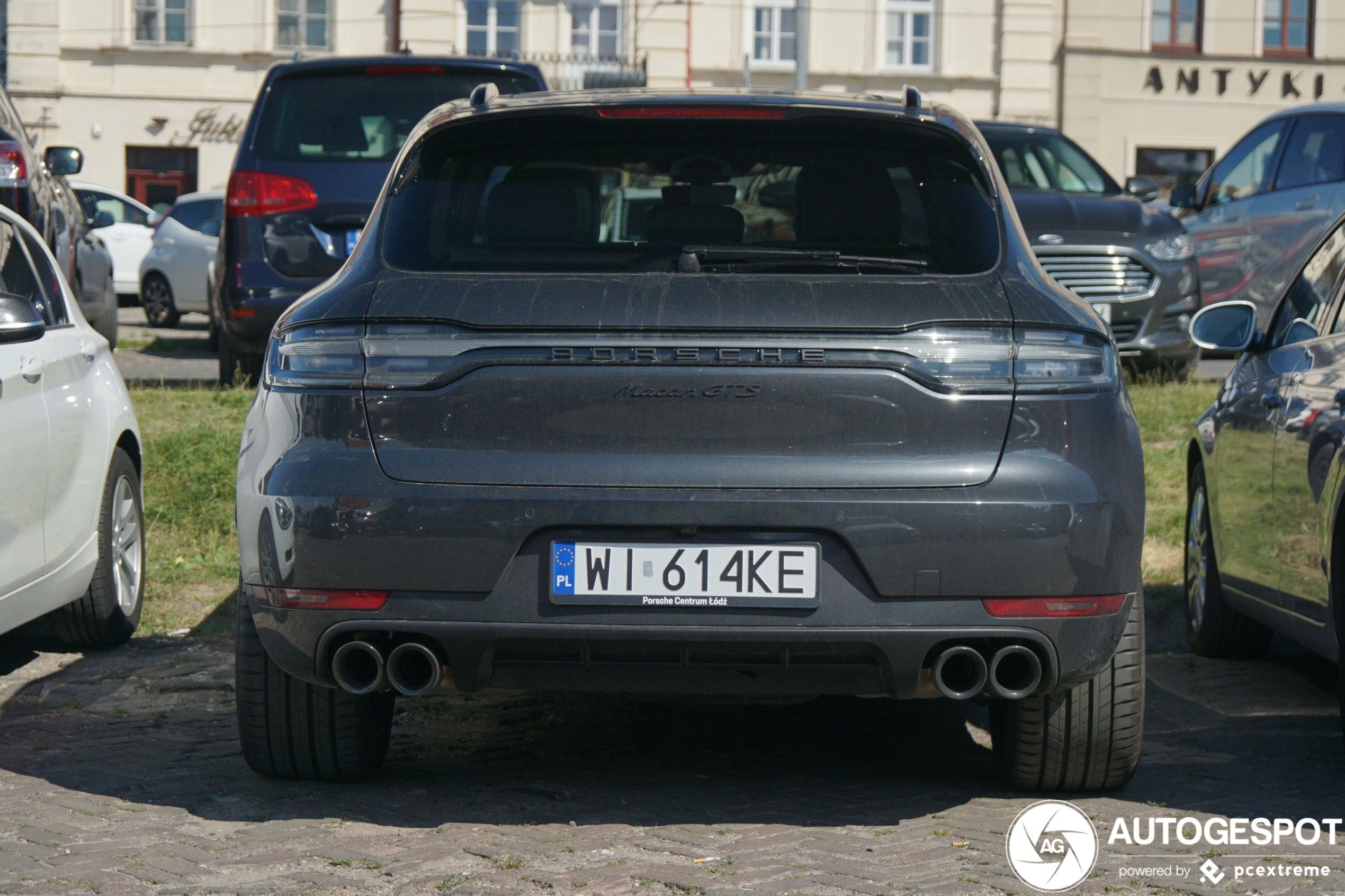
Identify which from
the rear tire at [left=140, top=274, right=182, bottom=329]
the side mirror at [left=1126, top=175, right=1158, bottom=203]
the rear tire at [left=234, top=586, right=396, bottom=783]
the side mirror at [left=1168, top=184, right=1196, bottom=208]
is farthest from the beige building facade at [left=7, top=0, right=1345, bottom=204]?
the rear tire at [left=234, top=586, right=396, bottom=783]

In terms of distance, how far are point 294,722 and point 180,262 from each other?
1520 centimetres

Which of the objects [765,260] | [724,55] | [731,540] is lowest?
[731,540]

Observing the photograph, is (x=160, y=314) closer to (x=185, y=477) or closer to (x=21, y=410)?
(x=185, y=477)

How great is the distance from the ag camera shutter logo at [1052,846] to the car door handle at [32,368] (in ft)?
10.4

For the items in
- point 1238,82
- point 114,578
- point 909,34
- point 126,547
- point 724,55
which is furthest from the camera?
point 1238,82

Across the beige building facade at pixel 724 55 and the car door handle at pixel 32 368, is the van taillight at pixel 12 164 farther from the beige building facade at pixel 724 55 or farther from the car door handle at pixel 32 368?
the beige building facade at pixel 724 55

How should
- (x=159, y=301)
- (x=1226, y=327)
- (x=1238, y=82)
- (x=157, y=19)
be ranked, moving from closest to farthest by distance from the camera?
(x=1226, y=327), (x=159, y=301), (x=157, y=19), (x=1238, y=82)

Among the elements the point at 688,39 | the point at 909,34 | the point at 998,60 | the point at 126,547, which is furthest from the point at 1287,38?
the point at 126,547

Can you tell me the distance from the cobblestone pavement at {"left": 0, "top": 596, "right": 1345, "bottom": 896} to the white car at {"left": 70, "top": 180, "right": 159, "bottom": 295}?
57.4ft

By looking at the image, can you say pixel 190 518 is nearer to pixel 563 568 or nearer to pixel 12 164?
pixel 12 164

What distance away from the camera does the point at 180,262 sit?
18438mm

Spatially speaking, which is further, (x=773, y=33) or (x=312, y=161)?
(x=773, y=33)

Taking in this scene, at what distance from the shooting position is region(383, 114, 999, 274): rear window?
4.07 m

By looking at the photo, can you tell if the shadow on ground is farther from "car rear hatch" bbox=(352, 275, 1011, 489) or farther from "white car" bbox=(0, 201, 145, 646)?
"car rear hatch" bbox=(352, 275, 1011, 489)
